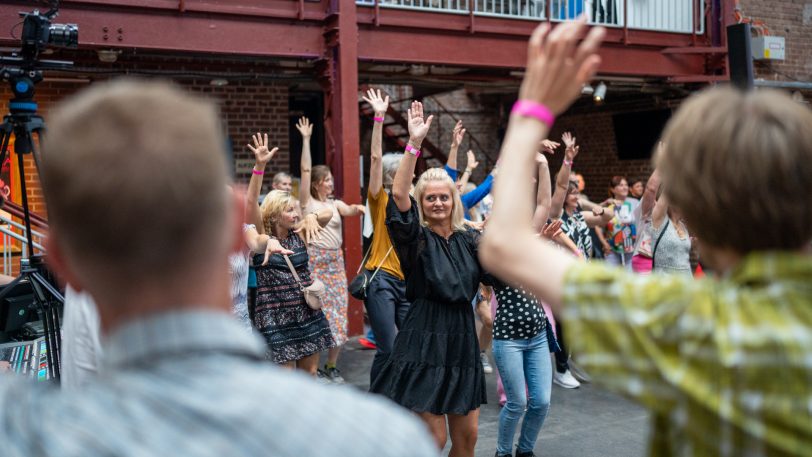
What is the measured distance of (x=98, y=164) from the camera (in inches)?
37.7

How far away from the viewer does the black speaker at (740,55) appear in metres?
4.44

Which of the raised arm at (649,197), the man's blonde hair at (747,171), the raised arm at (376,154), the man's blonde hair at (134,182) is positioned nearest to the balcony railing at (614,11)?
the raised arm at (649,197)

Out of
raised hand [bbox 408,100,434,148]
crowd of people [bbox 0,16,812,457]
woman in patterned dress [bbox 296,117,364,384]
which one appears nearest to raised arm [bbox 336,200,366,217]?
woman in patterned dress [bbox 296,117,364,384]

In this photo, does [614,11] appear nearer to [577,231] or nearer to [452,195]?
[577,231]

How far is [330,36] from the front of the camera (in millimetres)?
9438

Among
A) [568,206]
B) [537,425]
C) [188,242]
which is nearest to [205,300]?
[188,242]

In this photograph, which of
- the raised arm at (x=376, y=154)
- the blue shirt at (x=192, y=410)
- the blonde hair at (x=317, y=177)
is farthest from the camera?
the blonde hair at (x=317, y=177)

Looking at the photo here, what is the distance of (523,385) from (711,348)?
3728mm

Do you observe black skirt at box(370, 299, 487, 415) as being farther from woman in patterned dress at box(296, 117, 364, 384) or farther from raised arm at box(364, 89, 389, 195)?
woman in patterned dress at box(296, 117, 364, 384)

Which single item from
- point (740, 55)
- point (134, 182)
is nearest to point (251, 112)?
point (740, 55)

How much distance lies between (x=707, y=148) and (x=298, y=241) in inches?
213

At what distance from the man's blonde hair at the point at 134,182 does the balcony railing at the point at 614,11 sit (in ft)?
32.7

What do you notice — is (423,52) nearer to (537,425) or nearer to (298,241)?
(298,241)

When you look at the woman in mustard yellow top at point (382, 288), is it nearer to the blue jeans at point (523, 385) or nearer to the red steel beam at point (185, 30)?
the blue jeans at point (523, 385)
